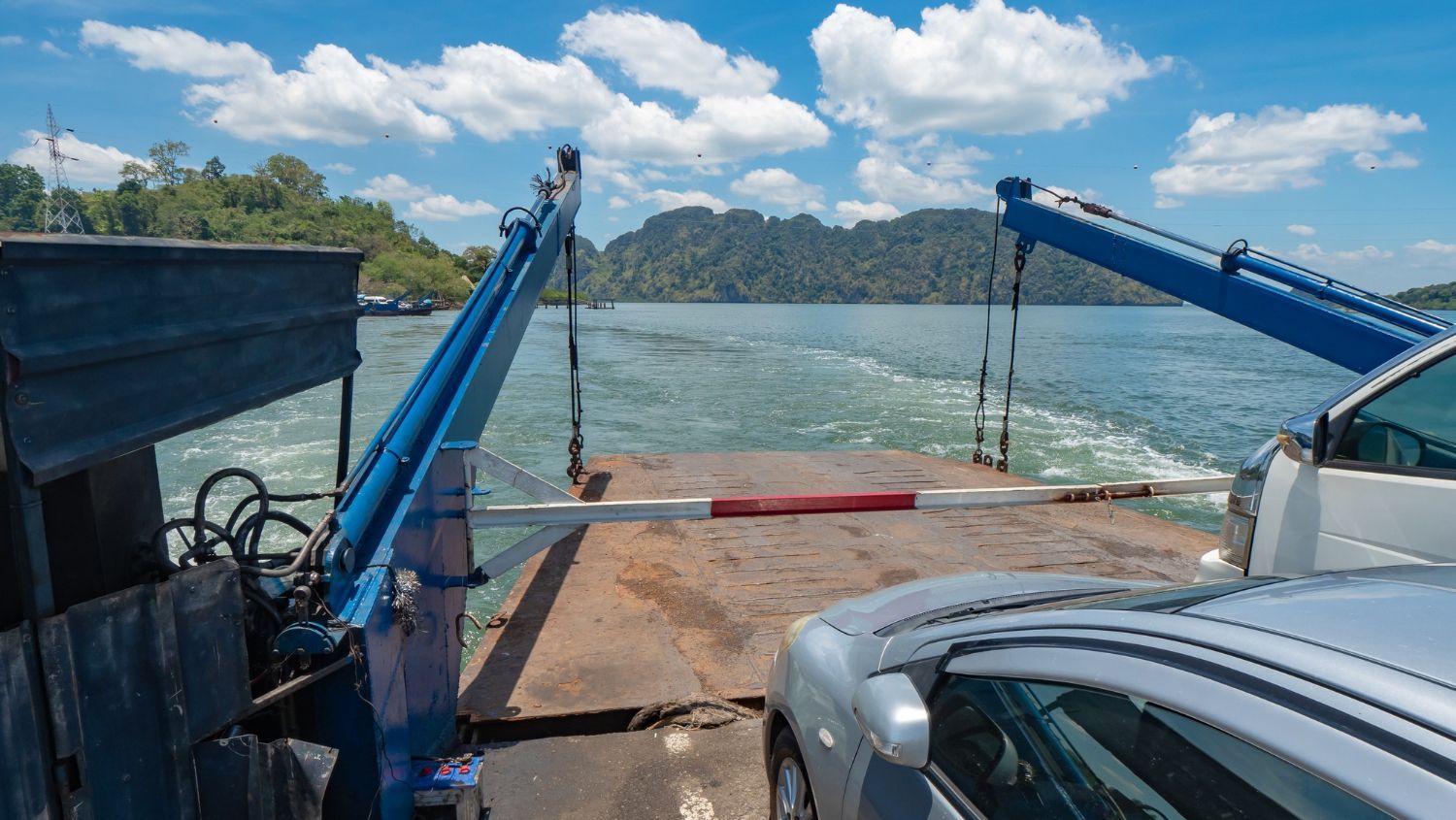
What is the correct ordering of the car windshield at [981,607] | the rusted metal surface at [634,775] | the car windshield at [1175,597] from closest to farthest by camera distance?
the car windshield at [1175,597]
the car windshield at [981,607]
the rusted metal surface at [634,775]

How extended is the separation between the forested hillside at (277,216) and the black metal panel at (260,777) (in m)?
60.3

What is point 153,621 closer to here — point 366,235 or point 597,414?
point 597,414

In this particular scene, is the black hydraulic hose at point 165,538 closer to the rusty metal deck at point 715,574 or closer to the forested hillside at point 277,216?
the rusty metal deck at point 715,574

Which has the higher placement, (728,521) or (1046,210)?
(1046,210)

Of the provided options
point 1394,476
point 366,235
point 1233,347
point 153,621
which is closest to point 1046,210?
point 1394,476

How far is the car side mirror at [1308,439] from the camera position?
3178 mm

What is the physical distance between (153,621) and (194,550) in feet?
1.62

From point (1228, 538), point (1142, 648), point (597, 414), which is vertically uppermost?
point (1142, 648)

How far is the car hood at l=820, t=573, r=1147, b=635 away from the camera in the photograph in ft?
8.82

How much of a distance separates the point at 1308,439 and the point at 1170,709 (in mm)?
2540

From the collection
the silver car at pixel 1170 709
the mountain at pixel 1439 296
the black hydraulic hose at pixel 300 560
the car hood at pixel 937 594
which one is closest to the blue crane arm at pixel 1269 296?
the car hood at pixel 937 594

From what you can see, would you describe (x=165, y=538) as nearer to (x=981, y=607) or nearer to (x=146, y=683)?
(x=146, y=683)

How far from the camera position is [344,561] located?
8.07 feet

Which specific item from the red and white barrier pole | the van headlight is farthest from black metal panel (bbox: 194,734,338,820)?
the van headlight
